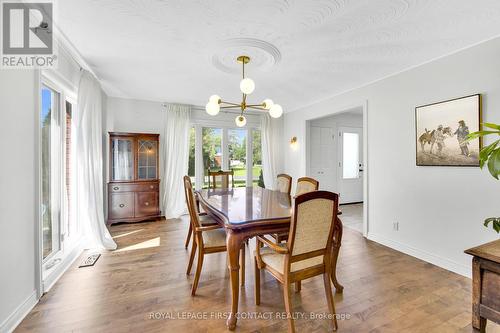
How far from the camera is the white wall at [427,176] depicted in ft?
7.60

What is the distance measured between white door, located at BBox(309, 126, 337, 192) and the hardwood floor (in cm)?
→ 291

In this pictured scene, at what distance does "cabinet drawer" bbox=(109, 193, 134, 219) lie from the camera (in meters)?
4.18

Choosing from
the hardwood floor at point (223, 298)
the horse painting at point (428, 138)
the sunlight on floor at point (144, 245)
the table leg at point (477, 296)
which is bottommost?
the hardwood floor at point (223, 298)

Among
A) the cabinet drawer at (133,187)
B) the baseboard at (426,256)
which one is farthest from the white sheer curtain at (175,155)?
the baseboard at (426,256)

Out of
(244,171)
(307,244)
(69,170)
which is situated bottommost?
(307,244)

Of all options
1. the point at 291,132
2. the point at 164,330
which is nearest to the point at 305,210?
the point at 164,330

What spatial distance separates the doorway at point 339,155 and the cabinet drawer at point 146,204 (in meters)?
3.32

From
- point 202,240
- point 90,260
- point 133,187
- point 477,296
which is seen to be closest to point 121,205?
point 133,187

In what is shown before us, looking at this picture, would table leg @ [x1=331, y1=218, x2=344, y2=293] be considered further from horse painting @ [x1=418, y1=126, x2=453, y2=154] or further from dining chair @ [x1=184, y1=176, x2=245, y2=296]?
horse painting @ [x1=418, y1=126, x2=453, y2=154]

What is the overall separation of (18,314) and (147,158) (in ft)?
10.1

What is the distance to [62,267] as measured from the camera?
2439 mm

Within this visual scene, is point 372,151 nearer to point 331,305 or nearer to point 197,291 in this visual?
point 331,305

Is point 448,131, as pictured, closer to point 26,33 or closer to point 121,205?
point 26,33

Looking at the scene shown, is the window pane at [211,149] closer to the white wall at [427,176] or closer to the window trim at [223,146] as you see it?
the window trim at [223,146]
